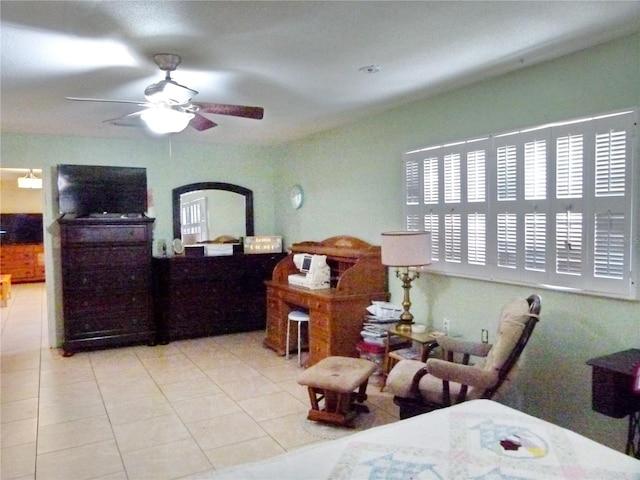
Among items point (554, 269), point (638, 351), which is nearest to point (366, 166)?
point (554, 269)

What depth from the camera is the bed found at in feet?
5.31

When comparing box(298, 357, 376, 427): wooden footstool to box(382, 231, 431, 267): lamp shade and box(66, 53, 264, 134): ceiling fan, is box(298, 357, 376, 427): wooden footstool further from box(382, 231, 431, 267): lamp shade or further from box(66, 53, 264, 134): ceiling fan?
box(66, 53, 264, 134): ceiling fan

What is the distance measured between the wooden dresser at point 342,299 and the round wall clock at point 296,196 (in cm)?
118

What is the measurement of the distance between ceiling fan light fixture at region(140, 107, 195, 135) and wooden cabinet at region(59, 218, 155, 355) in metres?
2.62

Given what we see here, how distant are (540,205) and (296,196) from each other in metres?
3.48

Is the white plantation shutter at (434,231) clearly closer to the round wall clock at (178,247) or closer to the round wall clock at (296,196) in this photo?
the round wall clock at (296,196)

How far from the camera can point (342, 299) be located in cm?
428

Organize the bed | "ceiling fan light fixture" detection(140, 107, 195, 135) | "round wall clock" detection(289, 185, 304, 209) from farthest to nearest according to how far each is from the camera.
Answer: "round wall clock" detection(289, 185, 304, 209)
"ceiling fan light fixture" detection(140, 107, 195, 135)
the bed

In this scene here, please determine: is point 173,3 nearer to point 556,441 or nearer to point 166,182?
point 556,441

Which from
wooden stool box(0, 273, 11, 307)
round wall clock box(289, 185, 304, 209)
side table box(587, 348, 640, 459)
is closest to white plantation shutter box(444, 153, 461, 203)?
side table box(587, 348, 640, 459)

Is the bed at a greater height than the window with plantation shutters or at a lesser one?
lesser

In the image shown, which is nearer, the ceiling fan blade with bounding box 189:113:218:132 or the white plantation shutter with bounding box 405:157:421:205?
the ceiling fan blade with bounding box 189:113:218:132

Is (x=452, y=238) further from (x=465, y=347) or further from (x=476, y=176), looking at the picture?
(x=465, y=347)

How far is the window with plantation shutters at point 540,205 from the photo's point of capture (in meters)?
2.73
